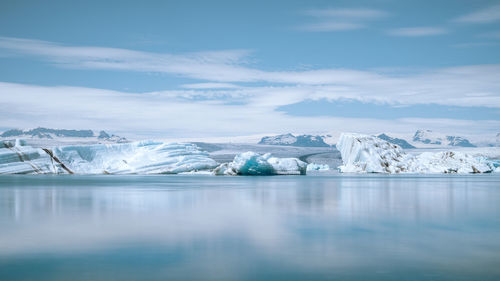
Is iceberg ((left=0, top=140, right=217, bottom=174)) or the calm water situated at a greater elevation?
iceberg ((left=0, top=140, right=217, bottom=174))

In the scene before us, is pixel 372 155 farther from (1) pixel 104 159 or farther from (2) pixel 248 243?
(2) pixel 248 243

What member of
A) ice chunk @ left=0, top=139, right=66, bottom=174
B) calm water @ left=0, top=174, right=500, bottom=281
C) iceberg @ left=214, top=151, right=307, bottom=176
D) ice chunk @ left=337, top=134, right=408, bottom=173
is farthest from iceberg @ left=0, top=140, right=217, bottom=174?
calm water @ left=0, top=174, right=500, bottom=281

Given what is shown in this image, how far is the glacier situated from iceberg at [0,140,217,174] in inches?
448

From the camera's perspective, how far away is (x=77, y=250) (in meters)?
5.41

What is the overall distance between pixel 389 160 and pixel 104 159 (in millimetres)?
22111

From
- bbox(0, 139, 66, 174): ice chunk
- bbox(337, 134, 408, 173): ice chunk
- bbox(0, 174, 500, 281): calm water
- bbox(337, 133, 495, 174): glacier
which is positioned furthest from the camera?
bbox(337, 133, 495, 174): glacier

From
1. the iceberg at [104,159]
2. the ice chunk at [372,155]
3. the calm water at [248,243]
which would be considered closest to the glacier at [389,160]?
the ice chunk at [372,155]

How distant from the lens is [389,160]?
131 ft

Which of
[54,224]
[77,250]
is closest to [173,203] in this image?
[54,224]

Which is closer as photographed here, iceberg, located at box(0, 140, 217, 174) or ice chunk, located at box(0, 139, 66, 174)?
ice chunk, located at box(0, 139, 66, 174)

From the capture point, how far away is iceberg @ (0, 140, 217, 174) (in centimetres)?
3416

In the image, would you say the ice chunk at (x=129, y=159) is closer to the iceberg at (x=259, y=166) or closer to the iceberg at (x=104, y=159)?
the iceberg at (x=104, y=159)

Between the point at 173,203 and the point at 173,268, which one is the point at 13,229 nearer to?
the point at 173,268

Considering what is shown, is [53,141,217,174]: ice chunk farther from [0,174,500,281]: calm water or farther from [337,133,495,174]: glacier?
[0,174,500,281]: calm water
